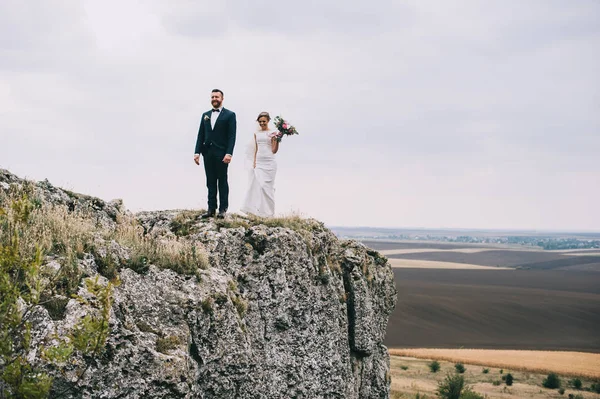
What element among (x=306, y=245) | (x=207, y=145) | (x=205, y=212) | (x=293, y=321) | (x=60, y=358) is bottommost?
(x=293, y=321)

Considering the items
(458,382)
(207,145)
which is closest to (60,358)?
(207,145)

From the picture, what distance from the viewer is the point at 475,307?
95938 millimetres

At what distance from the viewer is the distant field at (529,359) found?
48303mm

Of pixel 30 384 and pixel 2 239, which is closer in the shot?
pixel 30 384

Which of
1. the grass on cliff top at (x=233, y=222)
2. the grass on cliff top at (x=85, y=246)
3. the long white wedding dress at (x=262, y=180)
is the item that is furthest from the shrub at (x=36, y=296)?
the long white wedding dress at (x=262, y=180)

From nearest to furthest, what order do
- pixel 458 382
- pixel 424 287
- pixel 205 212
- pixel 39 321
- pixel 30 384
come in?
1. pixel 30 384
2. pixel 39 321
3. pixel 205 212
4. pixel 458 382
5. pixel 424 287

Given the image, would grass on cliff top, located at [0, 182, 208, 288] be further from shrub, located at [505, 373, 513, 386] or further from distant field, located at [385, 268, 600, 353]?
distant field, located at [385, 268, 600, 353]

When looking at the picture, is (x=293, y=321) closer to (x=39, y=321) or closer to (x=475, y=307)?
(x=39, y=321)

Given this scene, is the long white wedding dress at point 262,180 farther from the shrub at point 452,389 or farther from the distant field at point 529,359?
the distant field at point 529,359

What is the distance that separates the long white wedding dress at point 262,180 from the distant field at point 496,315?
56.3 metres

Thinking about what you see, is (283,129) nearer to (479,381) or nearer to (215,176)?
(215,176)

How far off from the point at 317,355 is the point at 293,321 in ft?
3.77

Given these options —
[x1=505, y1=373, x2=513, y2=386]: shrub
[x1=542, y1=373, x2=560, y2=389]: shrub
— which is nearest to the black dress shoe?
[x1=505, y1=373, x2=513, y2=386]: shrub

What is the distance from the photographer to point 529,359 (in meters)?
54.5
